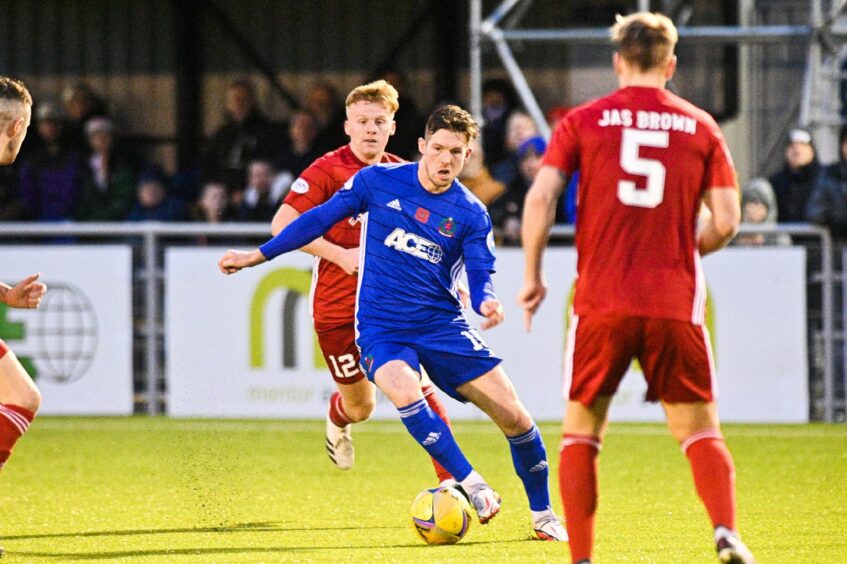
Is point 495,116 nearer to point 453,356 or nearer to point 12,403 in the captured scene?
point 453,356

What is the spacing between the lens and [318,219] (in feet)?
22.2

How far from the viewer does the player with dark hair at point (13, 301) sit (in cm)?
643

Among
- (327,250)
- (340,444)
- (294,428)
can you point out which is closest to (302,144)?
(294,428)

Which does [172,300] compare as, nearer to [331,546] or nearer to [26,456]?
[26,456]

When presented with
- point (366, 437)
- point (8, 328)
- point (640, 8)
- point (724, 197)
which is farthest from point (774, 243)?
point (724, 197)

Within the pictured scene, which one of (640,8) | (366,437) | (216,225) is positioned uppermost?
(640,8)

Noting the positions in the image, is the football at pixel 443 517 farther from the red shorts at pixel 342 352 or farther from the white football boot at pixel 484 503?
the red shorts at pixel 342 352

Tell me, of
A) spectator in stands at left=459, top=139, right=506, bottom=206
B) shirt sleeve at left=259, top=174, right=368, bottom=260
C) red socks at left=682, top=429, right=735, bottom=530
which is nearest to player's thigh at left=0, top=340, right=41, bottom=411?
shirt sleeve at left=259, top=174, right=368, bottom=260

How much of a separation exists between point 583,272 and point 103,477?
4730 mm

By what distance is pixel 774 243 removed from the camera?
11.8 metres

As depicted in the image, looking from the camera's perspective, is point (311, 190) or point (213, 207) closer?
point (311, 190)

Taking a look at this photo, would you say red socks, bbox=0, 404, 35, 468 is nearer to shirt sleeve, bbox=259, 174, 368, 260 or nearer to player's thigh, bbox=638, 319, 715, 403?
shirt sleeve, bbox=259, 174, 368, 260

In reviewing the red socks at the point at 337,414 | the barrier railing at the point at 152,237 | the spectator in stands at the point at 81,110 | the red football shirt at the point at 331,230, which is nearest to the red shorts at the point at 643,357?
the red football shirt at the point at 331,230

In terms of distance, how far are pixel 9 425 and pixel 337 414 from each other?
2.35 meters
